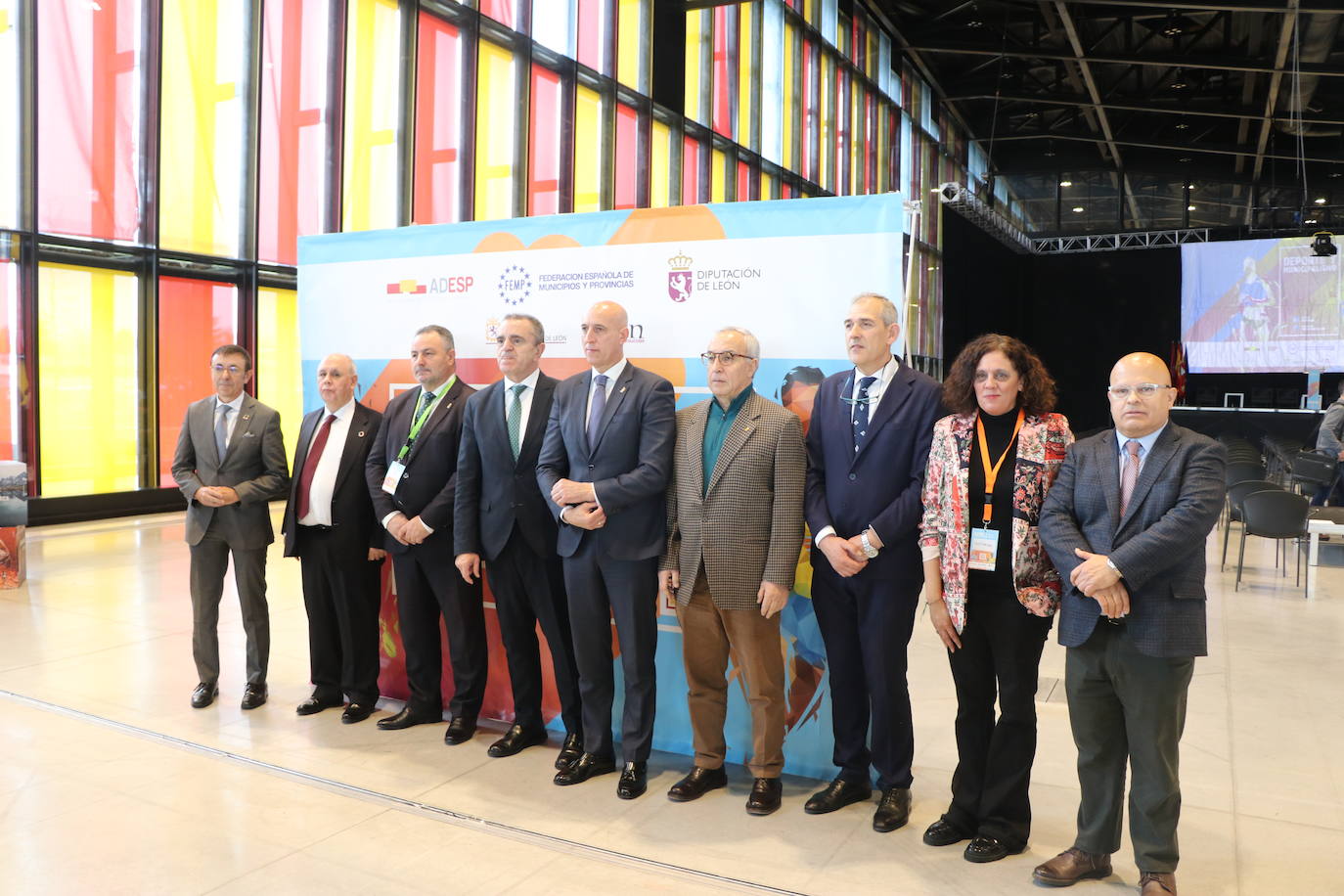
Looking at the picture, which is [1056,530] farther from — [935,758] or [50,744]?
[50,744]

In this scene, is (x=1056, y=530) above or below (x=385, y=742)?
above

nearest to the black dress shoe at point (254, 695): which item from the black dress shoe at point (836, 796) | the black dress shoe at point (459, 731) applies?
the black dress shoe at point (459, 731)

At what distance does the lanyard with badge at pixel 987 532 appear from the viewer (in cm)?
294

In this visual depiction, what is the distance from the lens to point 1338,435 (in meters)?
9.28

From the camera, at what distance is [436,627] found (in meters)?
4.31

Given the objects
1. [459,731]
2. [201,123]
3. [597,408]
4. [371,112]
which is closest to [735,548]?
[597,408]

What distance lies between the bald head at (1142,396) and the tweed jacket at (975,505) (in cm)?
20

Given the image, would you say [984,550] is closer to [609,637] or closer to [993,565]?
[993,565]

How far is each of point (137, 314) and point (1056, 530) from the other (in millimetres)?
10291

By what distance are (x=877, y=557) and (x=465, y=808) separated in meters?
1.64

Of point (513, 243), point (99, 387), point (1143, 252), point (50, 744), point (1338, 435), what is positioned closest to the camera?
point (50, 744)

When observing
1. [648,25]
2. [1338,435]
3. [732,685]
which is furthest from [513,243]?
[648,25]

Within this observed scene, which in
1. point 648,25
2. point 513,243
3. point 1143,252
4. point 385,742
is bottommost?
point 385,742

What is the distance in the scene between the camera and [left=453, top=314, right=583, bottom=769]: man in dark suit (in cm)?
382
